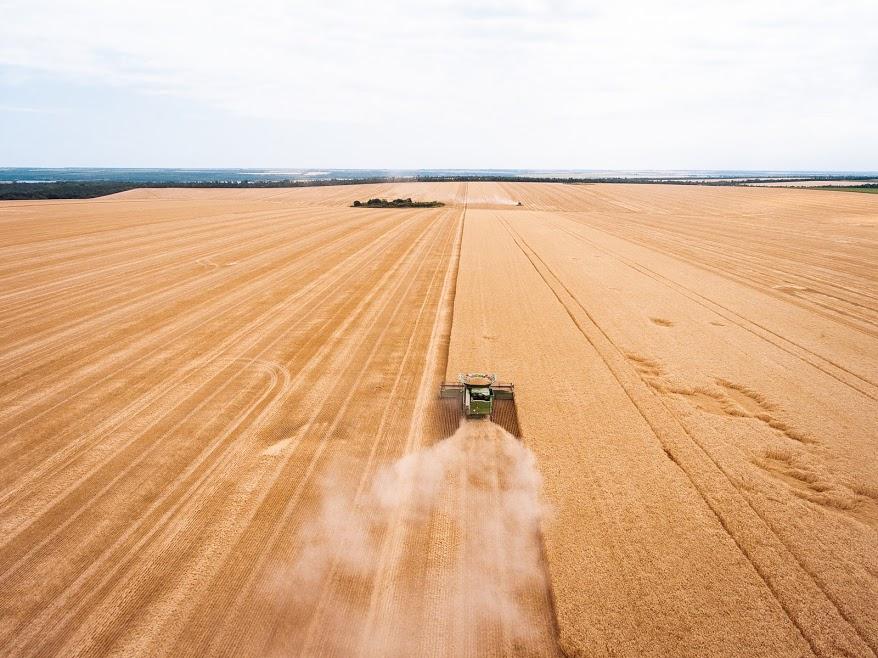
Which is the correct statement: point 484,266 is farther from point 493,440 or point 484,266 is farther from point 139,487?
point 139,487

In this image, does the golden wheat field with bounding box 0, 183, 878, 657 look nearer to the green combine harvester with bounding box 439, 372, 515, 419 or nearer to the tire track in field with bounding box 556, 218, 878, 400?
the tire track in field with bounding box 556, 218, 878, 400

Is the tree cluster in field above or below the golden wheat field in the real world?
below

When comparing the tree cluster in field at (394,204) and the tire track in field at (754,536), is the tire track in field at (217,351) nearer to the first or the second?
the tire track in field at (754,536)

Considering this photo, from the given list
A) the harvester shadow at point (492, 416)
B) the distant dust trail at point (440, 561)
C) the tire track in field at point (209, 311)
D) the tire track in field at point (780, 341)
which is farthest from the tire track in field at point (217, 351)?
the tire track in field at point (780, 341)

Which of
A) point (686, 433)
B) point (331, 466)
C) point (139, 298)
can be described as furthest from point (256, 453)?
point (139, 298)

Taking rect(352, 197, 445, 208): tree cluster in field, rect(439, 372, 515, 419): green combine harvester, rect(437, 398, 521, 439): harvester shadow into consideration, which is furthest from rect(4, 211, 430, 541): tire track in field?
rect(352, 197, 445, 208): tree cluster in field

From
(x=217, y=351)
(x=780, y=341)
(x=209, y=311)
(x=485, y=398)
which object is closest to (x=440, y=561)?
(x=485, y=398)
